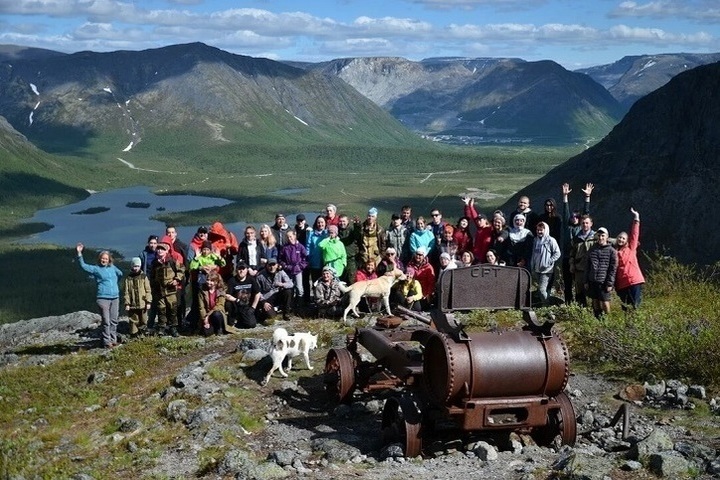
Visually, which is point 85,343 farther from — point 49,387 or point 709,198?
point 709,198

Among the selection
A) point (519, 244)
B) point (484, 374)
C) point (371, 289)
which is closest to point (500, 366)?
point (484, 374)

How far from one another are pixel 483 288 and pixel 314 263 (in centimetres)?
913

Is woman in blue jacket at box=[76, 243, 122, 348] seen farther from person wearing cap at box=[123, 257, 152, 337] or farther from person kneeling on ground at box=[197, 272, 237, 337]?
person kneeling on ground at box=[197, 272, 237, 337]

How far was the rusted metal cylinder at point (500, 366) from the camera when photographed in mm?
10805

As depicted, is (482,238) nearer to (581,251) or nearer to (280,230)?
(581,251)

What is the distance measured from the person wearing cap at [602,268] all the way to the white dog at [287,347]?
5840 mm

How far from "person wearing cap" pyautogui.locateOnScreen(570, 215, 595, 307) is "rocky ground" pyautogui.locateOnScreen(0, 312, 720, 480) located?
4.41m

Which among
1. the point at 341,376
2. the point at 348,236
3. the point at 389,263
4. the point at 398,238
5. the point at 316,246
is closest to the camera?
the point at 341,376

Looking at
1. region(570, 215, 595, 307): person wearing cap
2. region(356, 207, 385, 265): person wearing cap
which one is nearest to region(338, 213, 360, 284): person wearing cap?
region(356, 207, 385, 265): person wearing cap

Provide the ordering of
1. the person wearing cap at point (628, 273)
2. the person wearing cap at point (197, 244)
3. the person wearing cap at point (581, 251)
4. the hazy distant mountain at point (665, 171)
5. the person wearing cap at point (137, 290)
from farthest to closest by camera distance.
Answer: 1. the hazy distant mountain at point (665, 171)
2. the person wearing cap at point (197, 244)
3. the person wearing cap at point (137, 290)
4. the person wearing cap at point (581, 251)
5. the person wearing cap at point (628, 273)

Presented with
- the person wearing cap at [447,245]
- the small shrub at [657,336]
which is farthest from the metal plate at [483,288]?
the person wearing cap at [447,245]

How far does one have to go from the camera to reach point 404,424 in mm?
11328

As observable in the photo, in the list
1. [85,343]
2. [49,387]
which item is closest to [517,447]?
[49,387]

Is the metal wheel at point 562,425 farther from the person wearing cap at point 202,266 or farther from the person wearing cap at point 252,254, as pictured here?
the person wearing cap at point 252,254
